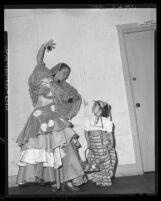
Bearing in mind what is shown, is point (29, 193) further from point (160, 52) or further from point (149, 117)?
point (160, 52)

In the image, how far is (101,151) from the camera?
2.44m

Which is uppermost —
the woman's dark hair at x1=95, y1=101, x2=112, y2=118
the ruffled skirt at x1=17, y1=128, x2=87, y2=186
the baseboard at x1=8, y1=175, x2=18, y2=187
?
the woman's dark hair at x1=95, y1=101, x2=112, y2=118

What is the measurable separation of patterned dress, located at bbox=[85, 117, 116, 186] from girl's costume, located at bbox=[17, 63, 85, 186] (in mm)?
109

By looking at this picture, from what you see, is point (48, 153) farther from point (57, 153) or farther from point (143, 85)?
point (143, 85)

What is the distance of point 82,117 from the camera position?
2.50 m

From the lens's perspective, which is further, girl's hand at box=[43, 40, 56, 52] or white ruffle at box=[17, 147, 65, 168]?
girl's hand at box=[43, 40, 56, 52]

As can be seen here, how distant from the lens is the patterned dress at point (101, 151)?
7.99ft

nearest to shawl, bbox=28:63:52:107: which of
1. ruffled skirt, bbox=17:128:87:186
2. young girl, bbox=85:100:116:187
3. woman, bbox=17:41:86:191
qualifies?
woman, bbox=17:41:86:191

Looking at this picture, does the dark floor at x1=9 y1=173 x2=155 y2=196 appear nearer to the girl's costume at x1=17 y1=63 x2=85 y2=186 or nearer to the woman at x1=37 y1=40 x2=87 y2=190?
the girl's costume at x1=17 y1=63 x2=85 y2=186

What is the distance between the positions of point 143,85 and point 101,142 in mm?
532

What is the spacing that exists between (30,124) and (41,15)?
2.73 feet

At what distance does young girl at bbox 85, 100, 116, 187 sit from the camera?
2.44 metres
